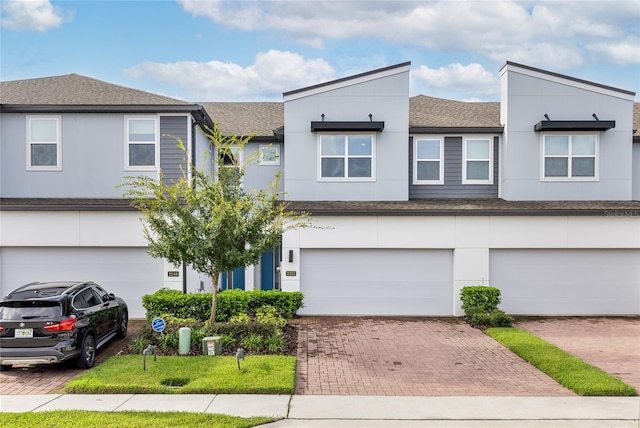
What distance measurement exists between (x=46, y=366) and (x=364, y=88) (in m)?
12.6

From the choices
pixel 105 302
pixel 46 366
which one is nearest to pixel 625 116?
pixel 105 302

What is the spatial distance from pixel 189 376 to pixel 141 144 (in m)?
9.52

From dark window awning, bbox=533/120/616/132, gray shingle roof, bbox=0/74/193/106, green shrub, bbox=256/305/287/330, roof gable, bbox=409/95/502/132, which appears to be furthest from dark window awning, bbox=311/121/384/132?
green shrub, bbox=256/305/287/330

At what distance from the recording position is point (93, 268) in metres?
16.0

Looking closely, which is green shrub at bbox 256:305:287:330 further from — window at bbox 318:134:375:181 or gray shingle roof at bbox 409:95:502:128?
gray shingle roof at bbox 409:95:502:128

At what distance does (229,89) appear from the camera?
26594 millimetres

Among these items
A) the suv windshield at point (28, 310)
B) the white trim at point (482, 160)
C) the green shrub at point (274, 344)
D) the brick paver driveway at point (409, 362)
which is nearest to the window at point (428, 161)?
the white trim at point (482, 160)

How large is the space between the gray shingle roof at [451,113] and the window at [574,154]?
201cm

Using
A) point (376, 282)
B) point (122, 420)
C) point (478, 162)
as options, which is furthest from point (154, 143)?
point (478, 162)

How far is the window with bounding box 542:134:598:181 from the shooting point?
18062mm

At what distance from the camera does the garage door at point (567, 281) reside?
16.6 meters

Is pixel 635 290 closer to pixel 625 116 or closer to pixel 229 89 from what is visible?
pixel 625 116

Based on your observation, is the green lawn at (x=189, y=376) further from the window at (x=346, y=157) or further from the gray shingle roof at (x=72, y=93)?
the gray shingle roof at (x=72, y=93)

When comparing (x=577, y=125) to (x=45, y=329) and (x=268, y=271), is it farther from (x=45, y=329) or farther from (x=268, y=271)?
(x=45, y=329)
